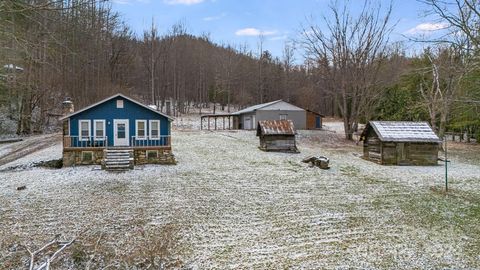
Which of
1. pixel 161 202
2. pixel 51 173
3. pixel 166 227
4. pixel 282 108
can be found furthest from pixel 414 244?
pixel 282 108

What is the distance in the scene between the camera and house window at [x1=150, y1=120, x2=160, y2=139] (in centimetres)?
1895

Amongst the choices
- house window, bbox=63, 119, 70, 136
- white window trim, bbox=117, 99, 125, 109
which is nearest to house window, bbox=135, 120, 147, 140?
white window trim, bbox=117, 99, 125, 109

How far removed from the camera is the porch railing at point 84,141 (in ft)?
58.1

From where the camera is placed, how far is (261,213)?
1034 centimetres

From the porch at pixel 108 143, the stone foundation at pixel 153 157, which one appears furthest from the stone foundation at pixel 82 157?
the stone foundation at pixel 153 157

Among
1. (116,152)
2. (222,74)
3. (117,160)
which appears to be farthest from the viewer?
(222,74)

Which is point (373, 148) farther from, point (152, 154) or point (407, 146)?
point (152, 154)

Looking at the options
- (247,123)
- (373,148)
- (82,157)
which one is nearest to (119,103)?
(82,157)

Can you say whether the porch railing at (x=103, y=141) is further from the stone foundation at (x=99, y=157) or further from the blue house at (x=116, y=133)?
the stone foundation at (x=99, y=157)

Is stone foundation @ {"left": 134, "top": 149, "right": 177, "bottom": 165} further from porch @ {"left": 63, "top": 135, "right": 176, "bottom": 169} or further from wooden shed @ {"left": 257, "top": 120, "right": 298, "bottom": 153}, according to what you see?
wooden shed @ {"left": 257, "top": 120, "right": 298, "bottom": 153}

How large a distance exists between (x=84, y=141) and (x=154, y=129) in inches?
137

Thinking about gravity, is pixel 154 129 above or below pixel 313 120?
below

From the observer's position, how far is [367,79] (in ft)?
101

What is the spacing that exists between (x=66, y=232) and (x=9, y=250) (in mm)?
1211
